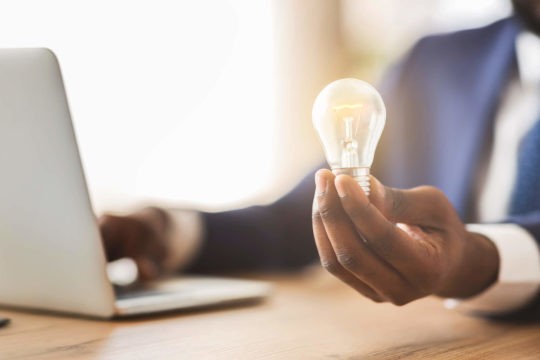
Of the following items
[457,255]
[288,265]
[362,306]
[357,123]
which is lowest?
[288,265]

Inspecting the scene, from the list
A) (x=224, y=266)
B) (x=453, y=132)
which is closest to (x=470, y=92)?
(x=453, y=132)

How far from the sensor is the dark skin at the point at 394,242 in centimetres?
43

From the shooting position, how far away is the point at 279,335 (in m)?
0.54

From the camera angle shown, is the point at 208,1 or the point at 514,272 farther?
the point at 208,1

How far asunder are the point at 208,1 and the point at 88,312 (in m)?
1.66

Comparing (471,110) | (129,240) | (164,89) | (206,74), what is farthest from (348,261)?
(206,74)

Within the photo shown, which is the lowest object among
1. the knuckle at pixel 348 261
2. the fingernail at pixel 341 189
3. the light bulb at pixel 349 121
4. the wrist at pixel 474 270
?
the wrist at pixel 474 270

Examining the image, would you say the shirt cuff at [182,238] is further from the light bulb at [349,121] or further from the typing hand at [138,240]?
the light bulb at [349,121]

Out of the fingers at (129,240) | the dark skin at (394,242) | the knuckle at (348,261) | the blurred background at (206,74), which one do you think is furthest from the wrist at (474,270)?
the blurred background at (206,74)

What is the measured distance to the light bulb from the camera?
1.50ft

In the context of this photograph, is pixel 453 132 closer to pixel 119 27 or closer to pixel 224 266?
pixel 224 266

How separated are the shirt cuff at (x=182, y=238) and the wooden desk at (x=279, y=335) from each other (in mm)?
282

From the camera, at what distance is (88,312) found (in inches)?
22.6

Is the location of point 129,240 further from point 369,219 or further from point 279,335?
point 369,219
